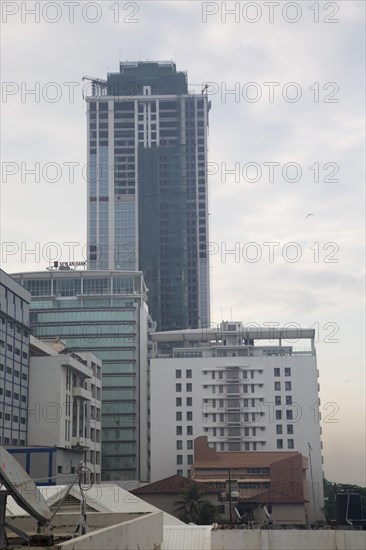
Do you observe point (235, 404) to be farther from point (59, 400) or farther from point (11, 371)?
point (11, 371)

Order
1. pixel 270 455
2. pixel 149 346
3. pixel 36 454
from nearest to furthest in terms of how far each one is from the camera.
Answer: pixel 36 454 < pixel 270 455 < pixel 149 346

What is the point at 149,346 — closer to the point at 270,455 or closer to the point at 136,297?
the point at 136,297

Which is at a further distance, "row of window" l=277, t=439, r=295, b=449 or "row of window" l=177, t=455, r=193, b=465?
"row of window" l=277, t=439, r=295, b=449

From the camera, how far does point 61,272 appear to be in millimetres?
116875

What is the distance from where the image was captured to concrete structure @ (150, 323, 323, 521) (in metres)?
109

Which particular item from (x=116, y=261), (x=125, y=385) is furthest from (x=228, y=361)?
(x=116, y=261)

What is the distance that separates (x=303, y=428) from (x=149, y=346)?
90.8 feet

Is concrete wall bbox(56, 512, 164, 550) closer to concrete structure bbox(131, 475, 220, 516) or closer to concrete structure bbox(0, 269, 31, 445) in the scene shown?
concrete structure bbox(0, 269, 31, 445)

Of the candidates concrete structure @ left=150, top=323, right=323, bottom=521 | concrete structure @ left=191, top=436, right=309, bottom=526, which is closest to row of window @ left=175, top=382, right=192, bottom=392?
concrete structure @ left=150, top=323, right=323, bottom=521

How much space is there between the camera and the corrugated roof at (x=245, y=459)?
3942 inches

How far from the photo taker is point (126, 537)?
21156 millimetres

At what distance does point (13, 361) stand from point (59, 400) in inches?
247

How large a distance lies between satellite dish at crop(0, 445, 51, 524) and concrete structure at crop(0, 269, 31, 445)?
4913 cm

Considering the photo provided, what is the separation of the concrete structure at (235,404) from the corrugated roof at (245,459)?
22.3 ft
